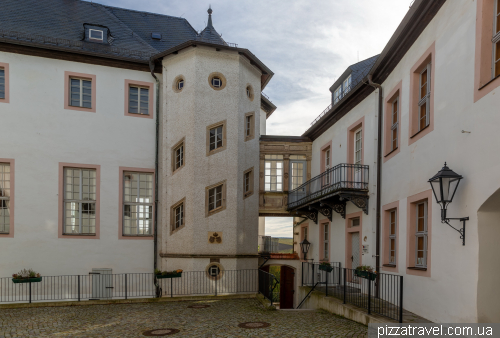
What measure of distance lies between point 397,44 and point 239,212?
8597 mm

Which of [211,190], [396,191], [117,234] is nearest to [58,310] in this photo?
[117,234]

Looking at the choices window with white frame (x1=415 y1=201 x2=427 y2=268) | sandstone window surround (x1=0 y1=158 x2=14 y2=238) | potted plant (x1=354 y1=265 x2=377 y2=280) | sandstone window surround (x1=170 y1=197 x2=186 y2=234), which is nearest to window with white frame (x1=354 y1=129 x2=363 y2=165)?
potted plant (x1=354 y1=265 x2=377 y2=280)

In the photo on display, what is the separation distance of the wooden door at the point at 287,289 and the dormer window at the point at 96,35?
46.7 feet

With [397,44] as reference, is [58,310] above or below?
below

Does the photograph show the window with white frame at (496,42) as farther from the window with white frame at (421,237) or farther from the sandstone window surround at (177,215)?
the sandstone window surround at (177,215)

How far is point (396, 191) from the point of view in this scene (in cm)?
1193

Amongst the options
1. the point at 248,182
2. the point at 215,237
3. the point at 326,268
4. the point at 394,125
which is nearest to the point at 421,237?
the point at 394,125

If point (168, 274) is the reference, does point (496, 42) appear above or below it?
above

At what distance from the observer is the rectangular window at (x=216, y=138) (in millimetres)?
17562

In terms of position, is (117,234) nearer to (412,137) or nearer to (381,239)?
(381,239)

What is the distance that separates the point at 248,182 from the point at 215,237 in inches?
108

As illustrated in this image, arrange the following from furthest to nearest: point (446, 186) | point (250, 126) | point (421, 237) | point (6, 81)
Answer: point (250, 126) < point (6, 81) < point (421, 237) < point (446, 186)

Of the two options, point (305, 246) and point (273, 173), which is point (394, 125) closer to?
point (273, 173)

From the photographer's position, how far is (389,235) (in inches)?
497
